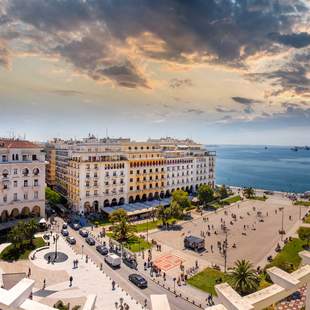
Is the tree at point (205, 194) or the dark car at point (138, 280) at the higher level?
the tree at point (205, 194)

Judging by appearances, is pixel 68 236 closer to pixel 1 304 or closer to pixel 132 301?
pixel 132 301

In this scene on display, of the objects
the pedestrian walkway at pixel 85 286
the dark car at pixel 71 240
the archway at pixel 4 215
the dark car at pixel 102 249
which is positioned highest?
the archway at pixel 4 215

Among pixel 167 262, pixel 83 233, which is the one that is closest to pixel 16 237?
pixel 83 233

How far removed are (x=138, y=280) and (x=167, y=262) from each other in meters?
9.52

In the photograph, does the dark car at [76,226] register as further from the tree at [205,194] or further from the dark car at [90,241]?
the tree at [205,194]

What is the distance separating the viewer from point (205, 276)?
4675cm

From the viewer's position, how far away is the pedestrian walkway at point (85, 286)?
1531 inches

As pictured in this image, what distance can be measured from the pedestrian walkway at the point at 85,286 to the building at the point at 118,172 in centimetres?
2999

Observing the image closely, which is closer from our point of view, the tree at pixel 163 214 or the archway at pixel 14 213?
the archway at pixel 14 213

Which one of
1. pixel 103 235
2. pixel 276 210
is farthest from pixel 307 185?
pixel 103 235

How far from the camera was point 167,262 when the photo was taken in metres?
52.1

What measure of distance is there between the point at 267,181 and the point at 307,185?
24.0 m

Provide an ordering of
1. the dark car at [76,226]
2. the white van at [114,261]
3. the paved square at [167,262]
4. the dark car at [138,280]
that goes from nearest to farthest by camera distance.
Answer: the dark car at [138,280] → the white van at [114,261] → the paved square at [167,262] → the dark car at [76,226]

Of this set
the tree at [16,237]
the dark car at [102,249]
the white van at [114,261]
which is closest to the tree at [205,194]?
the dark car at [102,249]
